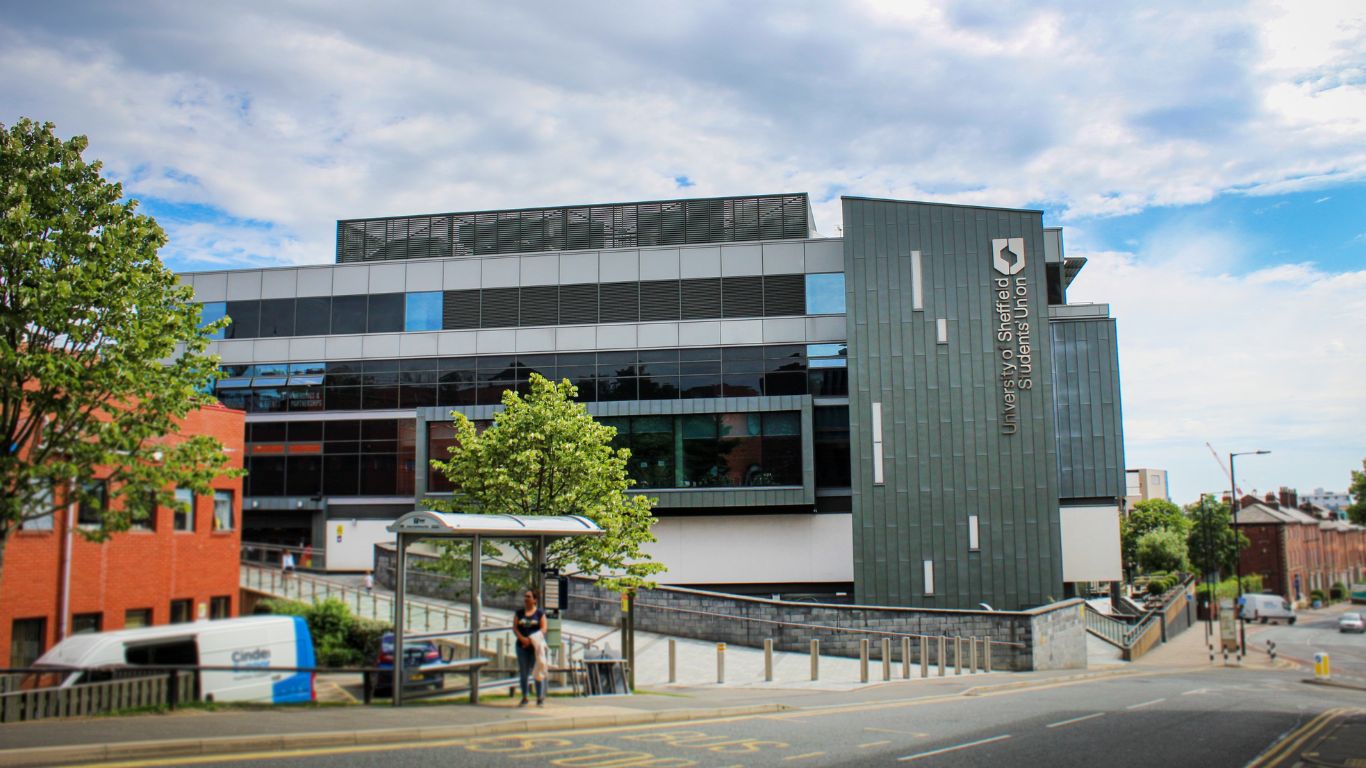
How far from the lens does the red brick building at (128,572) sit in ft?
68.9

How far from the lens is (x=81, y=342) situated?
1659cm

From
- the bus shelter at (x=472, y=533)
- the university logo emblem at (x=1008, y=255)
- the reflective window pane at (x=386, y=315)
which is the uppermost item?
the university logo emblem at (x=1008, y=255)

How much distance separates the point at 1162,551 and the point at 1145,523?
20385mm

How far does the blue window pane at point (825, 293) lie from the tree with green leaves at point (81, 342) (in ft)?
89.1

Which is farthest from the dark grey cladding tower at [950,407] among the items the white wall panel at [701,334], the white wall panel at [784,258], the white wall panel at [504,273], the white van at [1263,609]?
the white van at [1263,609]

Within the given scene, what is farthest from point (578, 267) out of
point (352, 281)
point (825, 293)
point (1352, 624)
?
point (1352, 624)

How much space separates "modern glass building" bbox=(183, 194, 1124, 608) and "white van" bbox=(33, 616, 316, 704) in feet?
71.7

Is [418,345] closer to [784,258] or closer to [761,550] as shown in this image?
[784,258]

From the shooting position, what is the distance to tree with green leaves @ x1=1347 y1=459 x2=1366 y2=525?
312ft

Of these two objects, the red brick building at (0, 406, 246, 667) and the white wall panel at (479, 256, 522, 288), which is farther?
the white wall panel at (479, 256, 522, 288)

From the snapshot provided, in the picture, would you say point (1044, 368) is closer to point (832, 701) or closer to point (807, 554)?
point (807, 554)

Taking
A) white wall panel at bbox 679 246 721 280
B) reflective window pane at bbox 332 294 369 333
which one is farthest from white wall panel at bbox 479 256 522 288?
white wall panel at bbox 679 246 721 280

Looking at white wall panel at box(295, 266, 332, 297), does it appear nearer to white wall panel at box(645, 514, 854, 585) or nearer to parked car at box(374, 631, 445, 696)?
white wall panel at box(645, 514, 854, 585)

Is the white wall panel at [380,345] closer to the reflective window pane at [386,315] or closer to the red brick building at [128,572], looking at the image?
the reflective window pane at [386,315]
